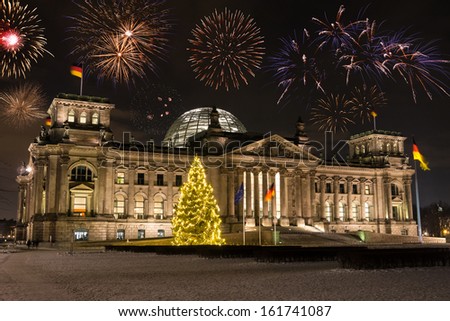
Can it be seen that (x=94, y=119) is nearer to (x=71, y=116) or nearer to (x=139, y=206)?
(x=71, y=116)

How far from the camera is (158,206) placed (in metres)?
86.2

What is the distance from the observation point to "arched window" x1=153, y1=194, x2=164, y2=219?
8562 cm

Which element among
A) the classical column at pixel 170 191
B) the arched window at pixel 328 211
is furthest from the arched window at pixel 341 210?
the classical column at pixel 170 191

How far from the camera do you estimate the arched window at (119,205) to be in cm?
8262

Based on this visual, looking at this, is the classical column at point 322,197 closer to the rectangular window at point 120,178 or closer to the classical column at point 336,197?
the classical column at point 336,197

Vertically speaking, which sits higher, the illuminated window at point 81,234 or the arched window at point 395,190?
the arched window at point 395,190

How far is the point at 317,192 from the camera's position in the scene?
99438 mm

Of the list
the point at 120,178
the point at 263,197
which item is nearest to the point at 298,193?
the point at 263,197

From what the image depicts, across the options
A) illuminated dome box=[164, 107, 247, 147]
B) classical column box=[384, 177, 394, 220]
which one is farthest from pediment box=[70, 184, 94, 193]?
classical column box=[384, 177, 394, 220]

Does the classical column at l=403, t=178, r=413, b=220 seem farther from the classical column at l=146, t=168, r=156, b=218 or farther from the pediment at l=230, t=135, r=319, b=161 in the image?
the classical column at l=146, t=168, r=156, b=218

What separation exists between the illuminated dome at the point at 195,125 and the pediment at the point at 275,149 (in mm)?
13556

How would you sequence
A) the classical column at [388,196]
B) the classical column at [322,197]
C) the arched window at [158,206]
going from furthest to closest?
the classical column at [388,196]
the classical column at [322,197]
the arched window at [158,206]
